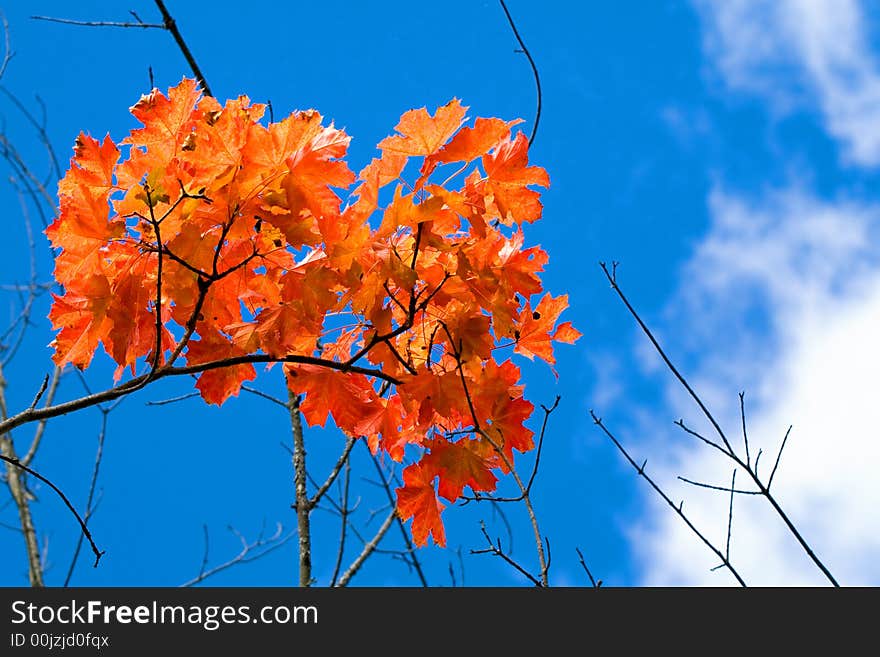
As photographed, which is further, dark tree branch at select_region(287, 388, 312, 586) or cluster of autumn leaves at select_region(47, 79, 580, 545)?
dark tree branch at select_region(287, 388, 312, 586)

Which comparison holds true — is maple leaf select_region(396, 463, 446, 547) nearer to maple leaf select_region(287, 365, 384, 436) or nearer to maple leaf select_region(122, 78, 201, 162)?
maple leaf select_region(287, 365, 384, 436)

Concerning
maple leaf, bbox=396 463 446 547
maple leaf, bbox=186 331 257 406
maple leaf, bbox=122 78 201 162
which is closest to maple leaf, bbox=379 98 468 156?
maple leaf, bbox=122 78 201 162

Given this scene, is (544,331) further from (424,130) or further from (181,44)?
(181,44)

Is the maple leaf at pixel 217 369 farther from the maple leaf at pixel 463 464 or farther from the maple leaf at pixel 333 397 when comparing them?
the maple leaf at pixel 463 464

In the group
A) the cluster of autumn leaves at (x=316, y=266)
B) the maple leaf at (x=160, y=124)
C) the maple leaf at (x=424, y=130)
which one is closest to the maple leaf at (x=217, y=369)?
the cluster of autumn leaves at (x=316, y=266)

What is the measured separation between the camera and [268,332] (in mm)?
1374

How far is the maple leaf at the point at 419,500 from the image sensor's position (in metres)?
1.51

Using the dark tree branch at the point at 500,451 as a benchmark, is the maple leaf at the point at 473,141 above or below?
above

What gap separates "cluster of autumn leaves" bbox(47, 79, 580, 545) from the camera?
129cm

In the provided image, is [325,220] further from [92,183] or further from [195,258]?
[92,183]

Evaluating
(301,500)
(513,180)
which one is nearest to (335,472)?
(301,500)

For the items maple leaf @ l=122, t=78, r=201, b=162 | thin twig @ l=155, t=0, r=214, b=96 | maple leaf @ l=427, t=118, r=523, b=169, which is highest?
thin twig @ l=155, t=0, r=214, b=96

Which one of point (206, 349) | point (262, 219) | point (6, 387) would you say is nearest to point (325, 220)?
point (262, 219)

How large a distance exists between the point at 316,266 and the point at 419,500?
0.45m
